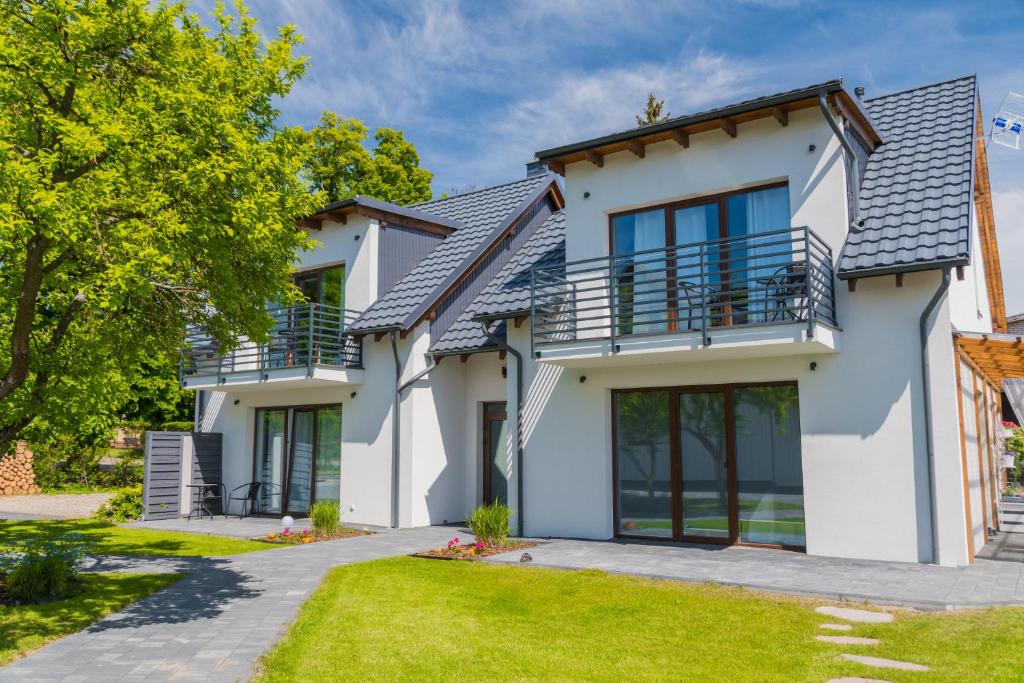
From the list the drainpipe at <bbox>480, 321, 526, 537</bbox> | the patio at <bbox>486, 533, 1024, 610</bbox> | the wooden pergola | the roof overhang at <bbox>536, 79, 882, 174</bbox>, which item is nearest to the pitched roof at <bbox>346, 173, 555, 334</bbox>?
the drainpipe at <bbox>480, 321, 526, 537</bbox>

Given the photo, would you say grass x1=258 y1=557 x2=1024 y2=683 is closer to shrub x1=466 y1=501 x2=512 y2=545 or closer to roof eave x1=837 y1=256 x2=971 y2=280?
shrub x1=466 y1=501 x2=512 y2=545

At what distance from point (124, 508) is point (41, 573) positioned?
9.53 meters

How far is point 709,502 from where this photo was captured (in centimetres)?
1225

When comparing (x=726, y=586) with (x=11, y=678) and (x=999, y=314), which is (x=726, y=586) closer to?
(x=11, y=678)

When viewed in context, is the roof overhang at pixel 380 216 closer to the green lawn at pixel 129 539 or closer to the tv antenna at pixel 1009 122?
the green lawn at pixel 129 539

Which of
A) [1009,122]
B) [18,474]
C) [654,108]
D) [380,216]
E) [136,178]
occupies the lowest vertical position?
[18,474]

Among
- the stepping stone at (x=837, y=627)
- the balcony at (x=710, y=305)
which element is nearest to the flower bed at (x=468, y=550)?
the balcony at (x=710, y=305)

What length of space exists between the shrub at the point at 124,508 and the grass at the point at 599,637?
10412mm

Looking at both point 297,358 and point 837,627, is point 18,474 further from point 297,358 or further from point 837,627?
point 837,627

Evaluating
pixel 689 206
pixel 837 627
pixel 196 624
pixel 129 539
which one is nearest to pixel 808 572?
pixel 837 627

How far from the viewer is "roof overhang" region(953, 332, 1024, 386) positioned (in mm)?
10281

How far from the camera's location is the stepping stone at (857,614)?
7.61 metres

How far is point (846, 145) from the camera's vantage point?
11.6m

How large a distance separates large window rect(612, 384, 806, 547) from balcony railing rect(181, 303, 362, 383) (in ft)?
21.4
